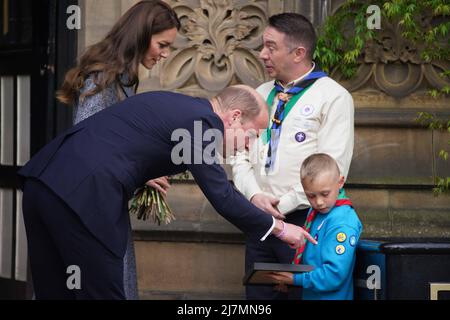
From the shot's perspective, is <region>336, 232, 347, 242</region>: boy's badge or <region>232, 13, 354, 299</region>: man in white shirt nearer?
<region>336, 232, 347, 242</region>: boy's badge

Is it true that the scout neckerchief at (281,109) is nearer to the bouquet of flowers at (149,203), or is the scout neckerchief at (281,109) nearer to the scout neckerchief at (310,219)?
the scout neckerchief at (310,219)

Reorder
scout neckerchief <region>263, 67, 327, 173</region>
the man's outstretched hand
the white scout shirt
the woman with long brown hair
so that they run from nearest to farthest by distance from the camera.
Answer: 1. the man's outstretched hand
2. the woman with long brown hair
3. the white scout shirt
4. scout neckerchief <region>263, 67, 327, 173</region>

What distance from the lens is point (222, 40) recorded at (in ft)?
25.1

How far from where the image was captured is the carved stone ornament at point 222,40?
25.0 feet

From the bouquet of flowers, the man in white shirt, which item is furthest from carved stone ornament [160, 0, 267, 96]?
the bouquet of flowers

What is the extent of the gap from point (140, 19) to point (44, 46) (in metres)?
3.29

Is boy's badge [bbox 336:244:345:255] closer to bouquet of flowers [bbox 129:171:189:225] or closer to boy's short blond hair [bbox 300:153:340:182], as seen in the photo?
boy's short blond hair [bbox 300:153:340:182]

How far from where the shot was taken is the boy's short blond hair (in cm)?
562

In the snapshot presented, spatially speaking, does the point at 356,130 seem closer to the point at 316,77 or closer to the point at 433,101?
the point at 433,101

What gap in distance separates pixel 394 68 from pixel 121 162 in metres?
3.45

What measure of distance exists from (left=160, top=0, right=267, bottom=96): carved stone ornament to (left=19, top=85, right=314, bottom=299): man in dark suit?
112 inches

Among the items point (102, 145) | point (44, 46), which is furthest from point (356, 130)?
point (102, 145)

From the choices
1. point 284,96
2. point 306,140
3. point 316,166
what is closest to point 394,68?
point 284,96

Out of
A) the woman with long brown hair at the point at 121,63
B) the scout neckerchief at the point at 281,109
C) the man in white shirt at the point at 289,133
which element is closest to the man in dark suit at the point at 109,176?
the woman with long brown hair at the point at 121,63
